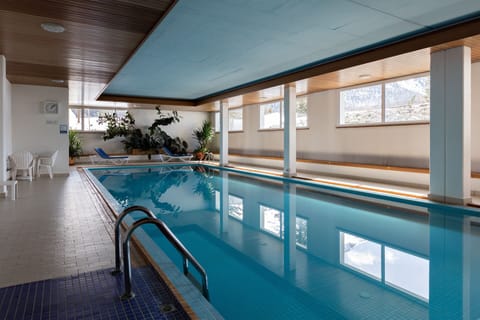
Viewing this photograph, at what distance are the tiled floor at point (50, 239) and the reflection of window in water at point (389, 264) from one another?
2461 mm

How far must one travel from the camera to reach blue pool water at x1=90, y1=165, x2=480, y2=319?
2.56 metres

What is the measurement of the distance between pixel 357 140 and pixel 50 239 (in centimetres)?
843

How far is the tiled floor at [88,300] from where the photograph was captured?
2.05 metres

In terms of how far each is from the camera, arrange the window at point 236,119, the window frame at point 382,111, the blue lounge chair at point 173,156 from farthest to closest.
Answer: the window at point 236,119 → the blue lounge chair at point 173,156 → the window frame at point 382,111

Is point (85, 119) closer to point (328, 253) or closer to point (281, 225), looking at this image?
point (281, 225)

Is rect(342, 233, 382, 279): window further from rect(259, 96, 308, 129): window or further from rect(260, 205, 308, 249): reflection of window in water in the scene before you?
rect(259, 96, 308, 129): window

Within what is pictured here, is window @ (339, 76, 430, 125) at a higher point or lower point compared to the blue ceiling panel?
lower

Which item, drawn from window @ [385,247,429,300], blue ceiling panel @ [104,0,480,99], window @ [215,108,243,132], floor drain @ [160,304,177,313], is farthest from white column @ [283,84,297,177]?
floor drain @ [160,304,177,313]

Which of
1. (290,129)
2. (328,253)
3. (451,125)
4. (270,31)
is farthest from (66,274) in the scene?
(290,129)

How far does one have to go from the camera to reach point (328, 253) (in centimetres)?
370

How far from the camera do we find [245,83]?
32.3 ft

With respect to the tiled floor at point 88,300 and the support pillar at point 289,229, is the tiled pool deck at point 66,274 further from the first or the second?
the support pillar at point 289,229

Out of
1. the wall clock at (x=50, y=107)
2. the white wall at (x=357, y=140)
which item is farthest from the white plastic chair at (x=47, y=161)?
the white wall at (x=357, y=140)

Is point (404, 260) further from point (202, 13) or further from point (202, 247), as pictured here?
point (202, 13)
